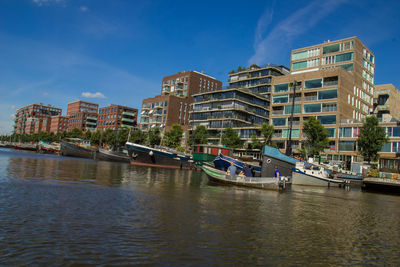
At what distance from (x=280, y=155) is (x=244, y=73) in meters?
77.4

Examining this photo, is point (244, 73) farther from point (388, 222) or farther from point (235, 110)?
point (388, 222)

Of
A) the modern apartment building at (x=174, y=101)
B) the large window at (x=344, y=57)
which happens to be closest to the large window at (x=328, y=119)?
Answer: the large window at (x=344, y=57)

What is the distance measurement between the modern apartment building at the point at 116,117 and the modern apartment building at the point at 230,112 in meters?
60.8

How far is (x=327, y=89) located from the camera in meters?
73.4

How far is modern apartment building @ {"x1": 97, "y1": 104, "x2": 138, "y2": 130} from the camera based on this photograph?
155 m

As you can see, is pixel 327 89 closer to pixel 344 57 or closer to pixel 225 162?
pixel 344 57

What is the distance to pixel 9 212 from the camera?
12.3m

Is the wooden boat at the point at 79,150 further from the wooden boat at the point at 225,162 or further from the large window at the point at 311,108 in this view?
the large window at the point at 311,108

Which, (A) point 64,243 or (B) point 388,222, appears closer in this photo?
(A) point 64,243

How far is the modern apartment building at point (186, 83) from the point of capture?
128 metres

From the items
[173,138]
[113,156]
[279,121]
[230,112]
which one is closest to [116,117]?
[173,138]

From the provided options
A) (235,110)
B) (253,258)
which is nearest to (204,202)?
(253,258)

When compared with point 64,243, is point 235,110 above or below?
above

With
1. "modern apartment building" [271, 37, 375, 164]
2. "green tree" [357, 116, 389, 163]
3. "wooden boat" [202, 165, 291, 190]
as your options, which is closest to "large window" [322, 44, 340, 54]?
"modern apartment building" [271, 37, 375, 164]
